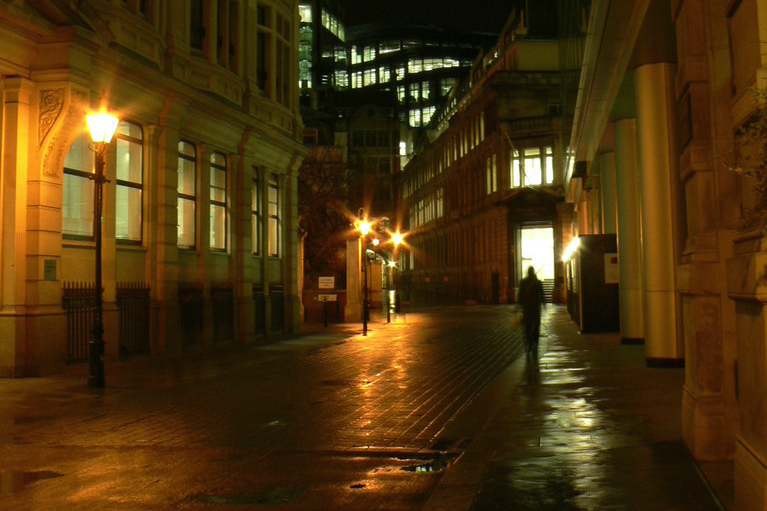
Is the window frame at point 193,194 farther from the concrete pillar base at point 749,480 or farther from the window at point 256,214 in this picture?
the concrete pillar base at point 749,480

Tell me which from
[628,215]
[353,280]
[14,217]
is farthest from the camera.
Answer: [353,280]

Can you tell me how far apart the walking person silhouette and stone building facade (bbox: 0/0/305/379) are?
8543 mm

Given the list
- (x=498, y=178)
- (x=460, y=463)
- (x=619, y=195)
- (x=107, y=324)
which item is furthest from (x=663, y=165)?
(x=498, y=178)

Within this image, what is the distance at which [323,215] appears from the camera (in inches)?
1844

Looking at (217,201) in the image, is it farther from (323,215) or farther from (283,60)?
(323,215)

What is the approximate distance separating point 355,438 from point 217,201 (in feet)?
51.2

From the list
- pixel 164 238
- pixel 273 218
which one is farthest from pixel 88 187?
pixel 273 218

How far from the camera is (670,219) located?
14.7 meters

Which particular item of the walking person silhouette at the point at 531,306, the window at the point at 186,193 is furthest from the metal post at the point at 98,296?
the walking person silhouette at the point at 531,306

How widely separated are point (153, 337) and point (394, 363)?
607 cm

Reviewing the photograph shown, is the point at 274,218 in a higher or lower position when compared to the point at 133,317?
higher

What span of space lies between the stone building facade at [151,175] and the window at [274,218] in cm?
10

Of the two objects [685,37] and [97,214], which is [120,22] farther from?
[685,37]

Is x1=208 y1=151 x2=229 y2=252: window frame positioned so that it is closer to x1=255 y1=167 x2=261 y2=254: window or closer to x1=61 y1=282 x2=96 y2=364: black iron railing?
x1=255 y1=167 x2=261 y2=254: window
